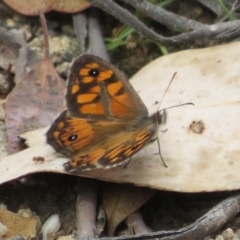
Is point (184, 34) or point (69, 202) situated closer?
point (69, 202)

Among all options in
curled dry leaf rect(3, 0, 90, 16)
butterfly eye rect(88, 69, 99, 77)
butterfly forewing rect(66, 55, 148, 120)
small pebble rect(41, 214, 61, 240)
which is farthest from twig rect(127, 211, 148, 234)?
curled dry leaf rect(3, 0, 90, 16)

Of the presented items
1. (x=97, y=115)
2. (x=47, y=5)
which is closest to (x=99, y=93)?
(x=97, y=115)

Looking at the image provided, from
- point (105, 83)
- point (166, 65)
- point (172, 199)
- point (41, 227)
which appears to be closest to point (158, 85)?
point (166, 65)

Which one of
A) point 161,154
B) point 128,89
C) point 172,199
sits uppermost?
point 128,89

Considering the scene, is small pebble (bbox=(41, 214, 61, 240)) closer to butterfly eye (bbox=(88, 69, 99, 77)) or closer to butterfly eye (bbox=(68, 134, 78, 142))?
butterfly eye (bbox=(68, 134, 78, 142))

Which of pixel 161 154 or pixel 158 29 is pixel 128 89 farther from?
pixel 158 29

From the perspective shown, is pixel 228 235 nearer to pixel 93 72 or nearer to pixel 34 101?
pixel 93 72

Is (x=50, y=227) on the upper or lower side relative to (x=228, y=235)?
upper
